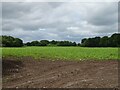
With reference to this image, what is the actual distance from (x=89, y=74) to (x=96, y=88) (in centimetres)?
242

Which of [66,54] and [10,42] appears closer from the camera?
[66,54]

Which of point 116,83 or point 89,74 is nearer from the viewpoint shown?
point 116,83

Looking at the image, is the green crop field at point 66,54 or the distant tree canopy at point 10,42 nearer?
the green crop field at point 66,54

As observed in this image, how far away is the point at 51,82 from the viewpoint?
970cm

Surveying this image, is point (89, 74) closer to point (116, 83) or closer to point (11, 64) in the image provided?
point (116, 83)

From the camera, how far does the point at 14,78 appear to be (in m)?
→ 11.1

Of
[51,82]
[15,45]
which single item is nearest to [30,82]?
[51,82]

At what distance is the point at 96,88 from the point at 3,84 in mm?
3404

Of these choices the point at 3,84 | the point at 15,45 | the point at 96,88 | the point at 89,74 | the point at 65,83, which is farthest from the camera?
the point at 15,45

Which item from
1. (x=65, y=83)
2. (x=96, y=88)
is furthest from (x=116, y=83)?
(x=65, y=83)

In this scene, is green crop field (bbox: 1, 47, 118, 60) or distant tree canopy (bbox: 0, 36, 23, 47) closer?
green crop field (bbox: 1, 47, 118, 60)

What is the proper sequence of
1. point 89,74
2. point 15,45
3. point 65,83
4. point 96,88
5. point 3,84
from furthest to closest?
point 15,45
point 89,74
point 3,84
point 65,83
point 96,88

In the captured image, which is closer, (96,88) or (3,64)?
(96,88)

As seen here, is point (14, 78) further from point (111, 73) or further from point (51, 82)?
point (111, 73)
